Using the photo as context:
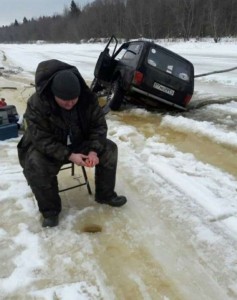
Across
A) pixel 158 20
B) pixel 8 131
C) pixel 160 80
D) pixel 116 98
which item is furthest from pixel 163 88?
pixel 158 20

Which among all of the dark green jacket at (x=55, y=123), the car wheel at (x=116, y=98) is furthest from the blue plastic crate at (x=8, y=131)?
the car wheel at (x=116, y=98)

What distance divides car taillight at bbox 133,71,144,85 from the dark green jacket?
4.65m

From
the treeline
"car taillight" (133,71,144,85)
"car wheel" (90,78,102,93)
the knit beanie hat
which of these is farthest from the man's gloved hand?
the treeline

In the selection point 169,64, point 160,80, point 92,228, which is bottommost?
point 92,228

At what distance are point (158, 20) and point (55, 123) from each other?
60.1m

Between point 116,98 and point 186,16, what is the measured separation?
50536 mm

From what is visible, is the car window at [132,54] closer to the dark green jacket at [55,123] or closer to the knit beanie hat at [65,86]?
the dark green jacket at [55,123]

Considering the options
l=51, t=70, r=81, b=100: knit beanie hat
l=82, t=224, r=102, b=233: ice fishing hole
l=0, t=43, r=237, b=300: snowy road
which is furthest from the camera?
l=82, t=224, r=102, b=233: ice fishing hole

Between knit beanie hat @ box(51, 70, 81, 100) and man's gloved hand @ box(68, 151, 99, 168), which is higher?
knit beanie hat @ box(51, 70, 81, 100)

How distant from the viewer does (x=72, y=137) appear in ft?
13.4

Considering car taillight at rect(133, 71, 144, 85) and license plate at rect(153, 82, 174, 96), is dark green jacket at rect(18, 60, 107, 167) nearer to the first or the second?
car taillight at rect(133, 71, 144, 85)

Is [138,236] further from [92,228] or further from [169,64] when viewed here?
[169,64]

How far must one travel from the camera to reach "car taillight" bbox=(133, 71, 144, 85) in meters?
8.65

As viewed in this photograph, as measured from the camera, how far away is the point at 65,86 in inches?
142
